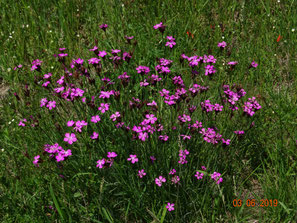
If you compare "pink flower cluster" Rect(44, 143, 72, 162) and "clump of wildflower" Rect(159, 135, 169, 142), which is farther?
"clump of wildflower" Rect(159, 135, 169, 142)

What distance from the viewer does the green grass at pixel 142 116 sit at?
2.16 m

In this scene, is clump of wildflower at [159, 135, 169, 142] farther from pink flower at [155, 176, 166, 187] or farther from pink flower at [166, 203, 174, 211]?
pink flower at [166, 203, 174, 211]

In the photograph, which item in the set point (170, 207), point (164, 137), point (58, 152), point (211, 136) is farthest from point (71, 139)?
point (211, 136)

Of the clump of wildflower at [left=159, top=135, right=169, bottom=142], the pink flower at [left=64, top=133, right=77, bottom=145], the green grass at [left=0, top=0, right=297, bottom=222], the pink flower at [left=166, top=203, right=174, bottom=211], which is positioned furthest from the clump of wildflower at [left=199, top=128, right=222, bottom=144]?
the pink flower at [left=64, top=133, right=77, bottom=145]

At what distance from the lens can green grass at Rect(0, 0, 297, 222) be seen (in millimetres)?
2160

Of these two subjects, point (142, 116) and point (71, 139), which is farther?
point (142, 116)

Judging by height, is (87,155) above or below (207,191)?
above

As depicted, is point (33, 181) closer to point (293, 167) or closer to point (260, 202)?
point (260, 202)

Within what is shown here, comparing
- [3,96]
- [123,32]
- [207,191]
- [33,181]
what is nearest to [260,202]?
[207,191]

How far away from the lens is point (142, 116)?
2455 mm

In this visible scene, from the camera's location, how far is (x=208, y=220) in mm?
2102

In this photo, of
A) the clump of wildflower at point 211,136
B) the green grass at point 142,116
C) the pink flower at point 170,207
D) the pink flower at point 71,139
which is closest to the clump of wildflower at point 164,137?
the green grass at point 142,116

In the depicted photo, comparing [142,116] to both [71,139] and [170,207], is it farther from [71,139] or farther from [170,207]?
[170,207]

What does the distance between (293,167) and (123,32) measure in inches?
97.9
